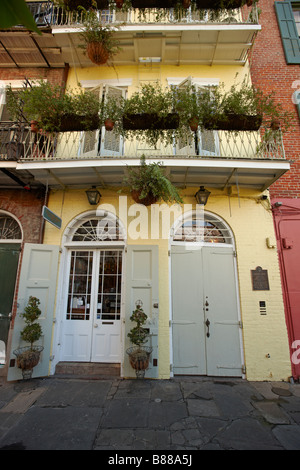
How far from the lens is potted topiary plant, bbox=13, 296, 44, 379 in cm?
439

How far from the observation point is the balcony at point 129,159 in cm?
475

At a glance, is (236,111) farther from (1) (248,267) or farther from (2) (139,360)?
(2) (139,360)

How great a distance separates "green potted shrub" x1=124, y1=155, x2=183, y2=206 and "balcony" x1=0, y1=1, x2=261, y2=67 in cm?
374

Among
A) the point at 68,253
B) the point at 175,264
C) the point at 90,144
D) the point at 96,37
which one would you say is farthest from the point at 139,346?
the point at 96,37

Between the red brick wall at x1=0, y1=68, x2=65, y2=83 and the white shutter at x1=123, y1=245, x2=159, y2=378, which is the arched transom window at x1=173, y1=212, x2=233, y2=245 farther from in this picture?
the red brick wall at x1=0, y1=68, x2=65, y2=83

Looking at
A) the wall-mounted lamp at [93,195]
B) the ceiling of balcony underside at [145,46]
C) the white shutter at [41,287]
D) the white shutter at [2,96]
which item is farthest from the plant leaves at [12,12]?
the white shutter at [2,96]

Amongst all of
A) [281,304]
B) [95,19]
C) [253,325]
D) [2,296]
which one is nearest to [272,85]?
[95,19]

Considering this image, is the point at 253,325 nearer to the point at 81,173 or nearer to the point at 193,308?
the point at 193,308

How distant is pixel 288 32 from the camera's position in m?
6.59

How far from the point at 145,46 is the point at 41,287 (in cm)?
662

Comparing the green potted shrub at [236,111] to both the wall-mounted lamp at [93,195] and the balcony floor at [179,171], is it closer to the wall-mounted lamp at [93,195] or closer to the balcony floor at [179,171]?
the balcony floor at [179,171]

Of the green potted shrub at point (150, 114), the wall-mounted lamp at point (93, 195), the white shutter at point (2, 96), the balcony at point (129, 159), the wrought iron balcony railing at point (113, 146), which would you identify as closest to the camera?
the green potted shrub at point (150, 114)

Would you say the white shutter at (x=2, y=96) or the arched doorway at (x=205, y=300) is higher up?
the white shutter at (x=2, y=96)

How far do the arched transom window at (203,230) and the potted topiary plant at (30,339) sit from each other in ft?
11.0
